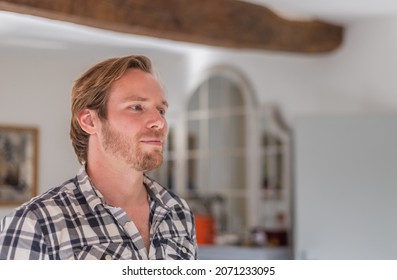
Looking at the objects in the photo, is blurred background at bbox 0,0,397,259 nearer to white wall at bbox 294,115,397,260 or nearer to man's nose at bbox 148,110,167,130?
white wall at bbox 294,115,397,260

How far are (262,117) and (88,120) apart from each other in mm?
1628

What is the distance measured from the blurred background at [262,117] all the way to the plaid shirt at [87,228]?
8cm

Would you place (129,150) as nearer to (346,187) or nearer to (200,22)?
(200,22)

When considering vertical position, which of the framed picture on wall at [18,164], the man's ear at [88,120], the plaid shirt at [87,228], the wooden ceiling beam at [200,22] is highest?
the wooden ceiling beam at [200,22]

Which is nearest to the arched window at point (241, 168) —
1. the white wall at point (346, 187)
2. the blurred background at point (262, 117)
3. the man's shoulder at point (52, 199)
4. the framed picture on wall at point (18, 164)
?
the blurred background at point (262, 117)

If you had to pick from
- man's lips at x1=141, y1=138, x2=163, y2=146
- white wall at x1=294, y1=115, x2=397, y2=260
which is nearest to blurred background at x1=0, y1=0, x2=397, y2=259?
white wall at x1=294, y1=115, x2=397, y2=260

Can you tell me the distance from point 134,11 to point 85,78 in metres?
0.71

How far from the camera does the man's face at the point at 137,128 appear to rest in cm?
107

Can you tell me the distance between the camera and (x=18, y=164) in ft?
3.90

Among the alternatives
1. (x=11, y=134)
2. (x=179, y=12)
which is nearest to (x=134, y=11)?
(x=179, y=12)

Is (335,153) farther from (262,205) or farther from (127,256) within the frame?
(127,256)

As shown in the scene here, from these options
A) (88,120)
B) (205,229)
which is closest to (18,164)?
(88,120)

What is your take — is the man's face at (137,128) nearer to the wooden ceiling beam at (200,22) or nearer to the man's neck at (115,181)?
the man's neck at (115,181)

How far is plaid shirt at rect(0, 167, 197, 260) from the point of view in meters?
0.98
